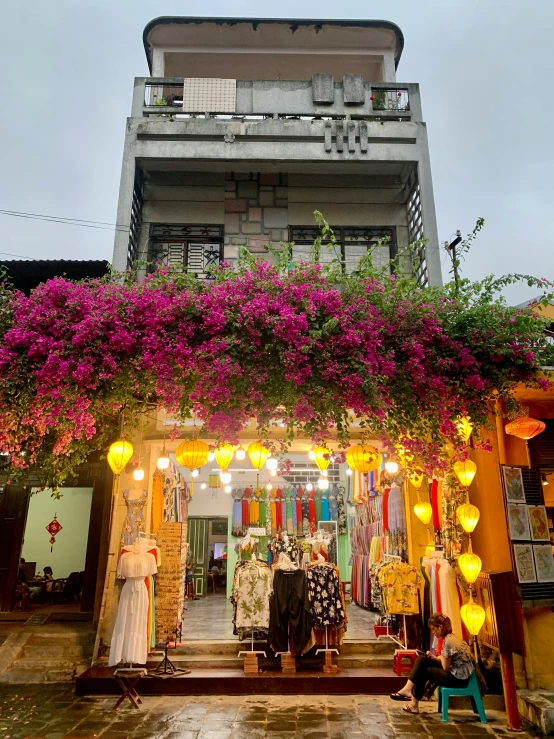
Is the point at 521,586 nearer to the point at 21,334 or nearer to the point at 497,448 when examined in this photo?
the point at 497,448

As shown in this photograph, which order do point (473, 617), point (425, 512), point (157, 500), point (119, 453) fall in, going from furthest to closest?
point (157, 500)
point (425, 512)
point (119, 453)
point (473, 617)

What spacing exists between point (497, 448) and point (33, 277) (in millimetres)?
11228

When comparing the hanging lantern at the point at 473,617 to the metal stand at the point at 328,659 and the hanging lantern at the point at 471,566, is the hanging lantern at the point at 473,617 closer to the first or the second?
the hanging lantern at the point at 471,566

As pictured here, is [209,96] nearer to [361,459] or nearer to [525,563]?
[361,459]

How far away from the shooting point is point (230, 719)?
660 centimetres

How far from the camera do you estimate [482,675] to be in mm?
7145

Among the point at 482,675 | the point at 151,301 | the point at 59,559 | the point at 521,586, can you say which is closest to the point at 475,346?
the point at 521,586

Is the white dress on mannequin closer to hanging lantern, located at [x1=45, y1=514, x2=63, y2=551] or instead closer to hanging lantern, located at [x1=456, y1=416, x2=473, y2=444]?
hanging lantern, located at [x1=456, y1=416, x2=473, y2=444]

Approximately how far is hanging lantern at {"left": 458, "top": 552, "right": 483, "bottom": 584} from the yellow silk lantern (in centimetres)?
394

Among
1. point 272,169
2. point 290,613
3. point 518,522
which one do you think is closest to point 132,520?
point 290,613

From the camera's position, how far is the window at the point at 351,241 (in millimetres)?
11859

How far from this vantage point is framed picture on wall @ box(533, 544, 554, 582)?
6832mm

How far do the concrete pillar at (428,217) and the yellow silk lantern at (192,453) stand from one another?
20.4 feet

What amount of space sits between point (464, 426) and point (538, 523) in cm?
163
